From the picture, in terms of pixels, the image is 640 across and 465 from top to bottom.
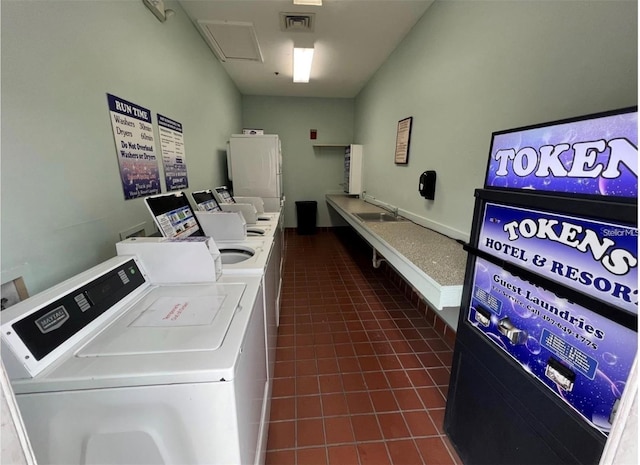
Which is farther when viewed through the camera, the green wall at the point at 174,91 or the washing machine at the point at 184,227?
the washing machine at the point at 184,227

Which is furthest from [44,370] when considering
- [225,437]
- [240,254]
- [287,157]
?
[287,157]

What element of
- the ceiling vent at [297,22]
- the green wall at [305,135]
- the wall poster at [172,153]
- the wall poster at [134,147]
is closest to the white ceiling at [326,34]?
the ceiling vent at [297,22]

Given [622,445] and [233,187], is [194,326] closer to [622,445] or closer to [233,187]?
[622,445]

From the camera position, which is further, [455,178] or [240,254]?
[455,178]

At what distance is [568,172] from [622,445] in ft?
2.27

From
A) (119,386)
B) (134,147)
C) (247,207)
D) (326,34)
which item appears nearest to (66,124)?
(134,147)

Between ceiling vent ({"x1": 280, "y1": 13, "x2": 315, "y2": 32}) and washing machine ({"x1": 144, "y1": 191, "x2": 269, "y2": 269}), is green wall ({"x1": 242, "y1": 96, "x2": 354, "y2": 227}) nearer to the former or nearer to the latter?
ceiling vent ({"x1": 280, "y1": 13, "x2": 315, "y2": 32})

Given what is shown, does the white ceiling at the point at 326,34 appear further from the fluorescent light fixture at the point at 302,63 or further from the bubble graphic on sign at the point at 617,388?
the bubble graphic on sign at the point at 617,388

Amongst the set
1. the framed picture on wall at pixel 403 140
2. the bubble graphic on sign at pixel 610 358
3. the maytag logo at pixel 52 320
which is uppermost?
the framed picture on wall at pixel 403 140

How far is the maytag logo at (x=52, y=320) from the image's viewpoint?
0.72 meters

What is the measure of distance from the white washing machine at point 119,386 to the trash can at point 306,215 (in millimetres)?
4974

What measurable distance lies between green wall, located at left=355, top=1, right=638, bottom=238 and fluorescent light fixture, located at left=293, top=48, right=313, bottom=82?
1121mm

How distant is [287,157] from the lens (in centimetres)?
565

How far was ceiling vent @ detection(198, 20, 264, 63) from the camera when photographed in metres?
2.73
